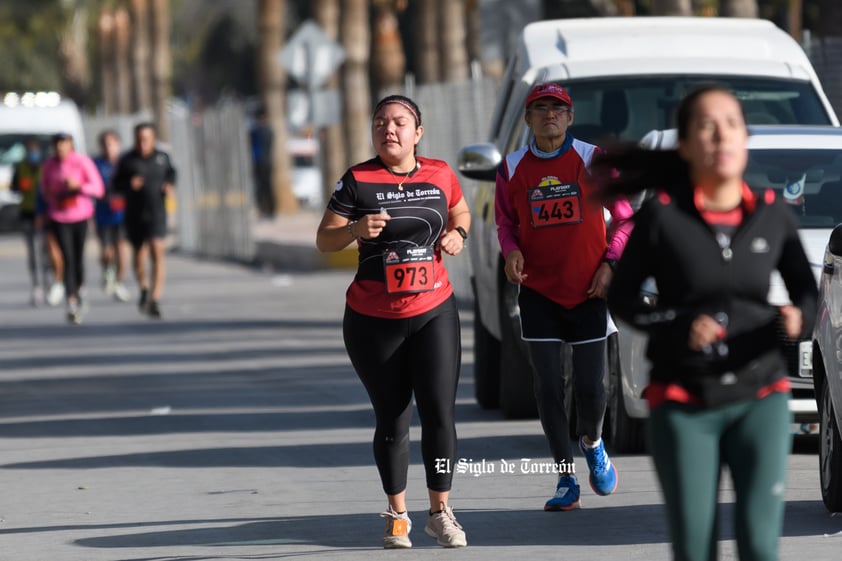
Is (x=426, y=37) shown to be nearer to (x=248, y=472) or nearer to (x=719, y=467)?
(x=248, y=472)

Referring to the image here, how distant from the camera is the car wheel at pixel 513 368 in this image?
11055mm

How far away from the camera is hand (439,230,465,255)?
779cm

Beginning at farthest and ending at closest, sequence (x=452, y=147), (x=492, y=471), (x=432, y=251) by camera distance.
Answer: (x=452, y=147) → (x=492, y=471) → (x=432, y=251)

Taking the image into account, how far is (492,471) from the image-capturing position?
32.4 ft

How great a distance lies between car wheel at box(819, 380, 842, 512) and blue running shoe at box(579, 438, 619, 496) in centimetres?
86

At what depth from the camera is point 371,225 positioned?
7.66 m

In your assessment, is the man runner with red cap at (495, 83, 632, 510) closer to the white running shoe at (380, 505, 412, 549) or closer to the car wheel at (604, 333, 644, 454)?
the white running shoe at (380, 505, 412, 549)

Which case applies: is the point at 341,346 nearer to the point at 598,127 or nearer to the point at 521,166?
the point at 598,127

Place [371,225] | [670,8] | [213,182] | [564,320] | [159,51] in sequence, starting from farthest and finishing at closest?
[159,51]
[213,182]
[670,8]
[564,320]
[371,225]

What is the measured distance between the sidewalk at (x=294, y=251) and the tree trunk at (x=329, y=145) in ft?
3.23

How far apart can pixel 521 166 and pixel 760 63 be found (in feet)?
12.1

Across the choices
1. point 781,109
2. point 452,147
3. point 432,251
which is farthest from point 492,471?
point 452,147

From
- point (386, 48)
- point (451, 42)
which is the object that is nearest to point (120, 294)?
point (386, 48)

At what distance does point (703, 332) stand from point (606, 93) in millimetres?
6369
